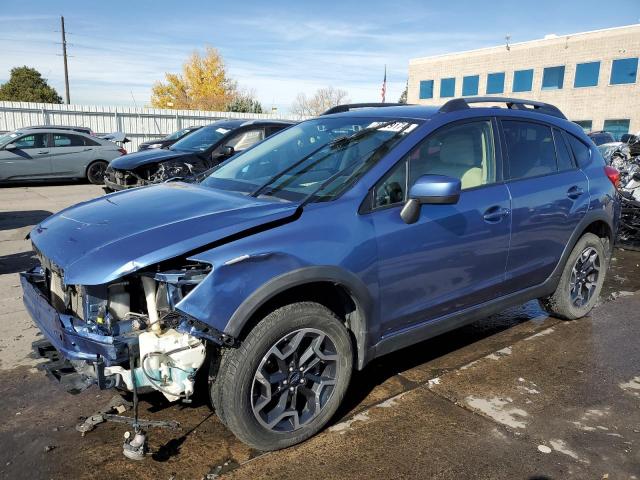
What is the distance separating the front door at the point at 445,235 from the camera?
3105 mm

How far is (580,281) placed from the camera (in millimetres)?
4828

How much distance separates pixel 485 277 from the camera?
371cm

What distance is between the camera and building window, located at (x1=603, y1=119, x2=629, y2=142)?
34.0 m

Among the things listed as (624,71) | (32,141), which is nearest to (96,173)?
(32,141)

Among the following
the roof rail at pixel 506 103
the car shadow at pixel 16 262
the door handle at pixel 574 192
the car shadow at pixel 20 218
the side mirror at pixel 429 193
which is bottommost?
the car shadow at pixel 20 218

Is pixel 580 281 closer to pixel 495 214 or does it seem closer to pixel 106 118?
Answer: pixel 495 214

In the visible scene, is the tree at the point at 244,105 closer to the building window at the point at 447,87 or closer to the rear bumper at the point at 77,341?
the building window at the point at 447,87

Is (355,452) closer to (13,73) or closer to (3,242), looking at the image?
(3,242)

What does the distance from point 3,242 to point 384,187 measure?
6.50 m

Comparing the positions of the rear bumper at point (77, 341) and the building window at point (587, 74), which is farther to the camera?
the building window at point (587, 74)

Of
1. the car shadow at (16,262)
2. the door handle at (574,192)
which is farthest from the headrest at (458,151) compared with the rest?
the car shadow at (16,262)

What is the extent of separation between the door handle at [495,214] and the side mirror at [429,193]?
24.0 inches

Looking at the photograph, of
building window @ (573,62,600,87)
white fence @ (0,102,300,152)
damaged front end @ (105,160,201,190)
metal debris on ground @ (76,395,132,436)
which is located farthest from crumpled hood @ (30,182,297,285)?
building window @ (573,62,600,87)

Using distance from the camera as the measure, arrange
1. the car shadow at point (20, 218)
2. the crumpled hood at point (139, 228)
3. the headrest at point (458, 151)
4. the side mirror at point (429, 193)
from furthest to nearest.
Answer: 1. the car shadow at point (20, 218)
2. the headrest at point (458, 151)
3. the side mirror at point (429, 193)
4. the crumpled hood at point (139, 228)
